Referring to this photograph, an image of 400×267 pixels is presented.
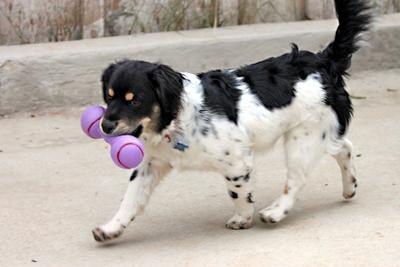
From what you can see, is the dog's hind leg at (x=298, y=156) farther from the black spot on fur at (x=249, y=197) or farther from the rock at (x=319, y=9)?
the rock at (x=319, y=9)

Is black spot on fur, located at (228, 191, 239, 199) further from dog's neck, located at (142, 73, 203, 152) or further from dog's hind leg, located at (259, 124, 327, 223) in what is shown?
dog's neck, located at (142, 73, 203, 152)

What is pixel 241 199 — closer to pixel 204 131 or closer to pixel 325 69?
pixel 204 131

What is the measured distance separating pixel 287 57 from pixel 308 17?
338 centimetres

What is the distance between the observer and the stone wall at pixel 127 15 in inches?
296

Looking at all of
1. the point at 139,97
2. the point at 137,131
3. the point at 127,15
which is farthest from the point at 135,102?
the point at 127,15

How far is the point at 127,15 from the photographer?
7.82 m

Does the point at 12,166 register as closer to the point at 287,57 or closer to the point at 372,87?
the point at 287,57

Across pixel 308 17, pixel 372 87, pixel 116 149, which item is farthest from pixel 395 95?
pixel 116 149

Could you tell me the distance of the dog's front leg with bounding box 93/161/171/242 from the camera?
15.7 ft

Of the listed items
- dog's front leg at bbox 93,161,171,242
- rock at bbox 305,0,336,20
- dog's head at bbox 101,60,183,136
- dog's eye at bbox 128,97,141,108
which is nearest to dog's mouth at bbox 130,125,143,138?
dog's head at bbox 101,60,183,136

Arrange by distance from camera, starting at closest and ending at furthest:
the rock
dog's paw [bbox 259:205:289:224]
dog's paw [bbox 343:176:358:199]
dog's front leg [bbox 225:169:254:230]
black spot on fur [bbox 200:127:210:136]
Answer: black spot on fur [bbox 200:127:210:136]
dog's front leg [bbox 225:169:254:230]
dog's paw [bbox 259:205:289:224]
dog's paw [bbox 343:176:358:199]
the rock

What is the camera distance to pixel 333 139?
5184 mm

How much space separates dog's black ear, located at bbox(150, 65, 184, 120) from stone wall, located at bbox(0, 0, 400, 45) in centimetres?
312

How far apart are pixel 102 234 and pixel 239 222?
0.72 meters
